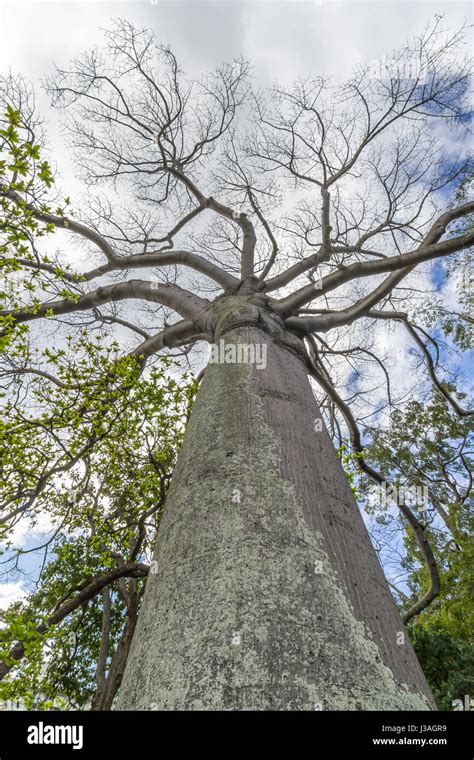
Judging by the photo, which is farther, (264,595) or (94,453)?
(94,453)

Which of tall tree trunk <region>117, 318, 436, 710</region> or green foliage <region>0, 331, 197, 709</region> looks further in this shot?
green foliage <region>0, 331, 197, 709</region>

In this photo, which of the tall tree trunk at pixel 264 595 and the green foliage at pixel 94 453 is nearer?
the tall tree trunk at pixel 264 595

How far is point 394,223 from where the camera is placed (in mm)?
5691

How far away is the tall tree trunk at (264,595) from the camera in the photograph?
86cm

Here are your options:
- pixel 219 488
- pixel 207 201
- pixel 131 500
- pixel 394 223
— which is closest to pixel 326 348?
pixel 394 223

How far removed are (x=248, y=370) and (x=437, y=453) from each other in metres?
7.67

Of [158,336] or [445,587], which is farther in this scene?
[445,587]

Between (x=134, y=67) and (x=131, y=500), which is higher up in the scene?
(x=134, y=67)

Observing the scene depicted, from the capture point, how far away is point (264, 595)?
3.32ft

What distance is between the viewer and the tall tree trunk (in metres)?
0.86
